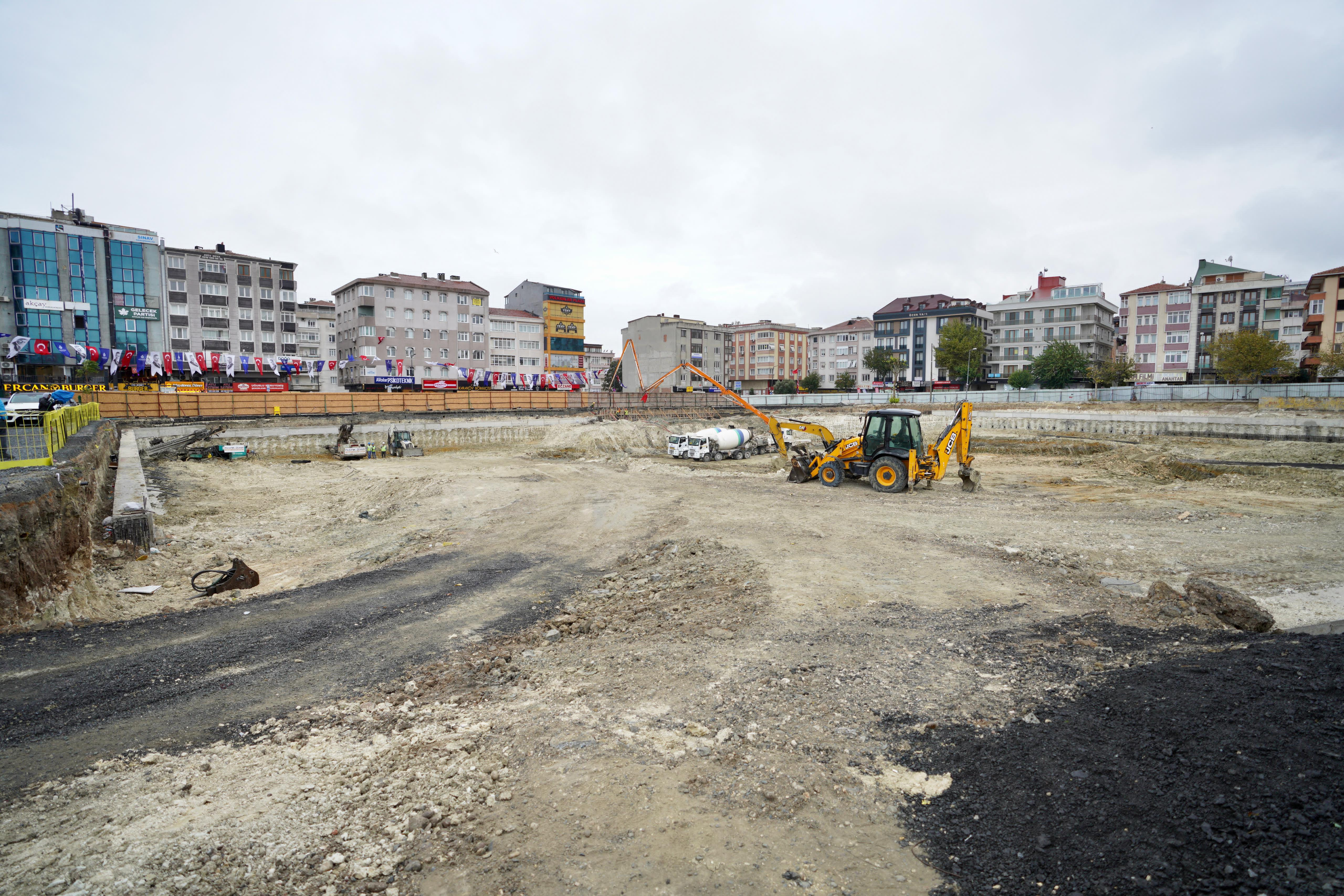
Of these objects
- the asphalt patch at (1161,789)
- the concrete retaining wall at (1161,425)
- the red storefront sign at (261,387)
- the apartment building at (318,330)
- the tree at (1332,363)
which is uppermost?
the apartment building at (318,330)

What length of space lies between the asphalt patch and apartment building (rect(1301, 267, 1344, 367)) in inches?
2723

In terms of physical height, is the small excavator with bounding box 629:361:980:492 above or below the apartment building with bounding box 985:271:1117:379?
below

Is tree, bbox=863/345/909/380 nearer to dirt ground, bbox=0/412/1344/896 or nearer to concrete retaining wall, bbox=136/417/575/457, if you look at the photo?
concrete retaining wall, bbox=136/417/575/457

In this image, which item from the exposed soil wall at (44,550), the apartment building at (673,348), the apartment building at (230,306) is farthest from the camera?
the apartment building at (673,348)

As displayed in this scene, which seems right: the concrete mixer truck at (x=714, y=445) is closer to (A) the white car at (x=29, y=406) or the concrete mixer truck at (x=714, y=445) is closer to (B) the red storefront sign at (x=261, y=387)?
(A) the white car at (x=29, y=406)

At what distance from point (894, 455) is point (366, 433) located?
3483cm

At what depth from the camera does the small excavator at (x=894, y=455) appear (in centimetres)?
2061

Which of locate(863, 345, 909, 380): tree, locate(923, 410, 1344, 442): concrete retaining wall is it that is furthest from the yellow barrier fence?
locate(863, 345, 909, 380): tree

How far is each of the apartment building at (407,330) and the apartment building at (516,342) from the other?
7.01 ft

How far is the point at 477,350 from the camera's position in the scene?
272 ft

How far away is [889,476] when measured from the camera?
20844mm

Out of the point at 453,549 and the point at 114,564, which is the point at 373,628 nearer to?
the point at 453,549

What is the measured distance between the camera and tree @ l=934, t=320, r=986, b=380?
251 feet

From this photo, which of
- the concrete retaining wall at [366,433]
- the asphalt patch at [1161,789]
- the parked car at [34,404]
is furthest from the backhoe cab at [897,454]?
the concrete retaining wall at [366,433]
